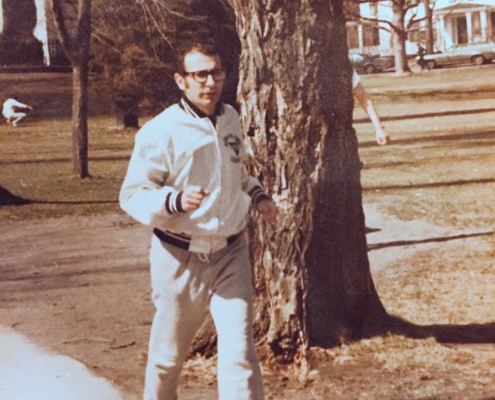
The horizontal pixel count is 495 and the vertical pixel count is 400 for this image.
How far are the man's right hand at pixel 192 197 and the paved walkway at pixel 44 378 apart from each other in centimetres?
150

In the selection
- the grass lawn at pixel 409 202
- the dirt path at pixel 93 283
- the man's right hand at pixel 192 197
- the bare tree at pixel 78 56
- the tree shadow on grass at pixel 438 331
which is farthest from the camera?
the bare tree at pixel 78 56

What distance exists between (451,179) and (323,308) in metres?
5.54

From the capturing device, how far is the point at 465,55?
10.6 metres

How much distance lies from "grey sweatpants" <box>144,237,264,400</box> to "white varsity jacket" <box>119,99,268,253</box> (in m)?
0.08

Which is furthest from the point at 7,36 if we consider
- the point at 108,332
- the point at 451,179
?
the point at 451,179

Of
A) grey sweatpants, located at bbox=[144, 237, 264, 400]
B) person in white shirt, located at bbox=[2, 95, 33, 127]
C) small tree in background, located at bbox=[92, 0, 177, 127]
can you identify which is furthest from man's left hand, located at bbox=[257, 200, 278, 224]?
person in white shirt, located at bbox=[2, 95, 33, 127]

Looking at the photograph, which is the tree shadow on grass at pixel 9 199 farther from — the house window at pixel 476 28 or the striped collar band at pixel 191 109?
the striped collar band at pixel 191 109

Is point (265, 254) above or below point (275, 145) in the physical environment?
below

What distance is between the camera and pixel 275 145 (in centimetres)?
407

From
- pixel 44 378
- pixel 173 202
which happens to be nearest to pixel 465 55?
pixel 44 378

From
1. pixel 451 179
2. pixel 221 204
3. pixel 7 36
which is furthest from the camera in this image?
pixel 451 179

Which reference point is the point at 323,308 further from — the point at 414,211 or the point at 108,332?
the point at 414,211

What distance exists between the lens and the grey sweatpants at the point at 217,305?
3045 mm

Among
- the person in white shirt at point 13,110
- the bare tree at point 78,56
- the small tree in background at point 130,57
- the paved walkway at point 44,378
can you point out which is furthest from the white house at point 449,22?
the paved walkway at point 44,378
